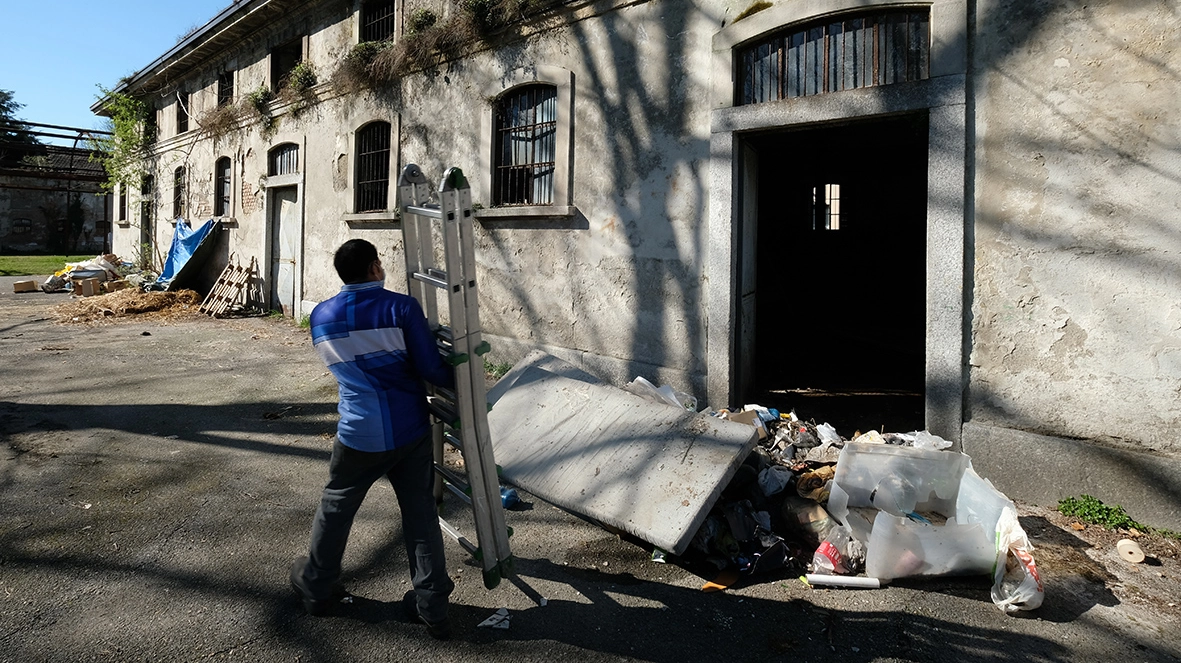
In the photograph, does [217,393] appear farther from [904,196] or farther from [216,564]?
[904,196]

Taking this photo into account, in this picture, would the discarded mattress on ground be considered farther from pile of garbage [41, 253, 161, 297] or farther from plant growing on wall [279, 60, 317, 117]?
pile of garbage [41, 253, 161, 297]

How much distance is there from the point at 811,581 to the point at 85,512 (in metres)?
4.43

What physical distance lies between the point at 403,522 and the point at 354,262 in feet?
3.87

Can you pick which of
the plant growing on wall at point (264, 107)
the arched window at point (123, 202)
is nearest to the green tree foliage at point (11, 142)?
the arched window at point (123, 202)

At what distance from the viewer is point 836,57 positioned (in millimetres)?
5391

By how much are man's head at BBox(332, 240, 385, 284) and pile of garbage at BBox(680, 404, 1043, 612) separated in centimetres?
230

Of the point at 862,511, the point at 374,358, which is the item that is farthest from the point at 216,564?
the point at 862,511

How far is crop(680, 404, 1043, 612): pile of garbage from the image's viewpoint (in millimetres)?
3449

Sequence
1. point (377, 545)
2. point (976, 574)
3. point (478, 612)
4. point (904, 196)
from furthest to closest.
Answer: point (904, 196) → point (377, 545) → point (976, 574) → point (478, 612)

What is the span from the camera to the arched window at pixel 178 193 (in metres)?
16.5

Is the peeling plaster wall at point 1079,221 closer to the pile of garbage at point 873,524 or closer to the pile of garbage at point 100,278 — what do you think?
the pile of garbage at point 873,524

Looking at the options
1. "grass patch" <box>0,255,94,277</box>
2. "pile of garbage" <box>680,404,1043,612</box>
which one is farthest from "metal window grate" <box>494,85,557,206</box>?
"grass patch" <box>0,255,94,277</box>

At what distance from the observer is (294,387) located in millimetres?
7422

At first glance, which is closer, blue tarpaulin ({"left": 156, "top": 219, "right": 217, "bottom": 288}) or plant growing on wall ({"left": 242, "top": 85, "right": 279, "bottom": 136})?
plant growing on wall ({"left": 242, "top": 85, "right": 279, "bottom": 136})
